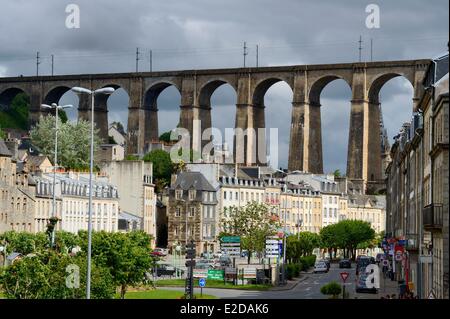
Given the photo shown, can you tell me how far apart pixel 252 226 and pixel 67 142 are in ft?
Answer: 151

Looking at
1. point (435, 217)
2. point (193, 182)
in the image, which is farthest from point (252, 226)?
point (435, 217)

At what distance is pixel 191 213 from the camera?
14038 centimetres

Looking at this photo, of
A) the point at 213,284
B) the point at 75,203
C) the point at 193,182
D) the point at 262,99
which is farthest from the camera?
the point at 262,99

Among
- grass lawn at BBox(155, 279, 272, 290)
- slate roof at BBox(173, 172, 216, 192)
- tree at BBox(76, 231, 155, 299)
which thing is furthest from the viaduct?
tree at BBox(76, 231, 155, 299)

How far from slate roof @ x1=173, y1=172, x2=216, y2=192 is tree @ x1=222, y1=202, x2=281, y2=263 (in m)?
13.3

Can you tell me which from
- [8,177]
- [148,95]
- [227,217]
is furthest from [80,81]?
[8,177]

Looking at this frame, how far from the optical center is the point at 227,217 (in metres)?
139

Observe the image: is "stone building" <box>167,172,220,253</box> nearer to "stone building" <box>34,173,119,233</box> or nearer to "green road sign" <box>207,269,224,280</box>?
"stone building" <box>34,173,119,233</box>

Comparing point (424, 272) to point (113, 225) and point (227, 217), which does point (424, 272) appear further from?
point (227, 217)

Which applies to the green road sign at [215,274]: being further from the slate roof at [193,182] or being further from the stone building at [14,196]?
the slate roof at [193,182]

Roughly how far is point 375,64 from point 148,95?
3728cm

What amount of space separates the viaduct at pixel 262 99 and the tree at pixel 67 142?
21365 mm

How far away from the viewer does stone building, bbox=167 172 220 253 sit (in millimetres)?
139750

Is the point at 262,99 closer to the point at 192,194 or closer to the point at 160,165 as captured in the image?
the point at 160,165
